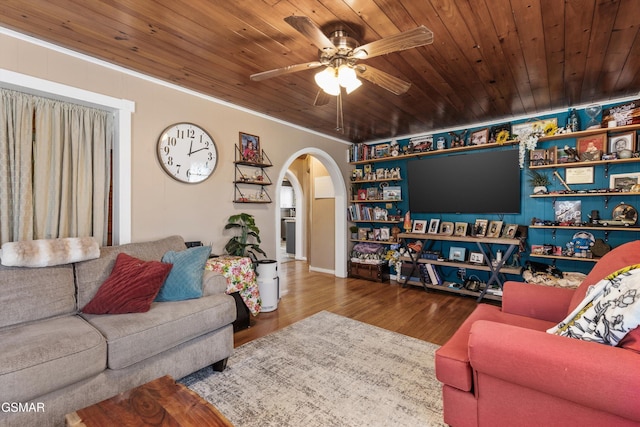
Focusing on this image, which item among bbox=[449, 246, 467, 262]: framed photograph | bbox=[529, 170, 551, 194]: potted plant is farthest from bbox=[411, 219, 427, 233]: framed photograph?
bbox=[529, 170, 551, 194]: potted plant

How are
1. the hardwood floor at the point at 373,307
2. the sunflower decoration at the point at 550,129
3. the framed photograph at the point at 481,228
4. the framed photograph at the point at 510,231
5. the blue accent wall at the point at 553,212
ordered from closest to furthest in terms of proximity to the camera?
the hardwood floor at the point at 373,307 < the blue accent wall at the point at 553,212 < the sunflower decoration at the point at 550,129 < the framed photograph at the point at 510,231 < the framed photograph at the point at 481,228

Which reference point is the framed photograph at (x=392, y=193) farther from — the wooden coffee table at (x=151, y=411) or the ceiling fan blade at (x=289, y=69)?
the wooden coffee table at (x=151, y=411)

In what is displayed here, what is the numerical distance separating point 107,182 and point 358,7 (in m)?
2.44

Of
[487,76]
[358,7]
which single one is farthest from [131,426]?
[487,76]

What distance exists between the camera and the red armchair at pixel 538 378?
1.05m

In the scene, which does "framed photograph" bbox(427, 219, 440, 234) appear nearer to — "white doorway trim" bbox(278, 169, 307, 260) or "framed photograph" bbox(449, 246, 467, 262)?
"framed photograph" bbox(449, 246, 467, 262)

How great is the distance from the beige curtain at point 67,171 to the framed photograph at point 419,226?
3940mm

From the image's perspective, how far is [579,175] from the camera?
339cm

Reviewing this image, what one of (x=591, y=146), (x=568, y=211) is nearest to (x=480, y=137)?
(x=591, y=146)

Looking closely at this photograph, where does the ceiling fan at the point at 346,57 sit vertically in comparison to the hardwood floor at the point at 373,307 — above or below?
above

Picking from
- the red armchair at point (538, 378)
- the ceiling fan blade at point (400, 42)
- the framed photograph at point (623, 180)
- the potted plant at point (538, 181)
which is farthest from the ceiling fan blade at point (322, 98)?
the framed photograph at point (623, 180)

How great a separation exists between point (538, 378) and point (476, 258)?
10.3ft

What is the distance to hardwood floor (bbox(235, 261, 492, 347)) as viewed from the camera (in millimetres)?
2947

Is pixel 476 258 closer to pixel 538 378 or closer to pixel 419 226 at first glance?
pixel 419 226
